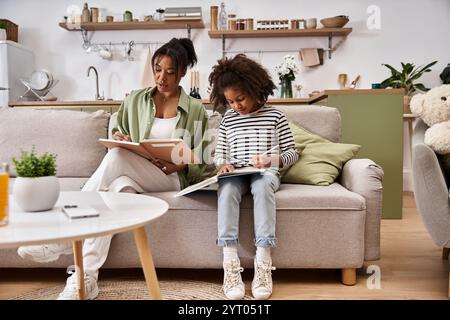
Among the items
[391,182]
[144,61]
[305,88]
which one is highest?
[144,61]

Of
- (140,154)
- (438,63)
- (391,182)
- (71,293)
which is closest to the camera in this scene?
(71,293)

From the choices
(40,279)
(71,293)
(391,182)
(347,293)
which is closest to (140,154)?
(71,293)

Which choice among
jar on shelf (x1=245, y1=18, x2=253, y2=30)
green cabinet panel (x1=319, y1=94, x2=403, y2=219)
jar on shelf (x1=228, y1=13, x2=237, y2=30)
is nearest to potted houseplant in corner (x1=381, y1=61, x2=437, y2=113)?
green cabinet panel (x1=319, y1=94, x2=403, y2=219)

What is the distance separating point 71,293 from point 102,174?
1.35 feet

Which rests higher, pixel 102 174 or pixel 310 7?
pixel 310 7

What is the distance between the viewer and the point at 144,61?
416cm

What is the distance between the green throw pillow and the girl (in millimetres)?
124

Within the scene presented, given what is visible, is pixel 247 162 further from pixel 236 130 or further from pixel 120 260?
pixel 120 260

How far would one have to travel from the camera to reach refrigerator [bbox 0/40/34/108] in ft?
12.2

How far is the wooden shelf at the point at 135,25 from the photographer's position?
3951mm

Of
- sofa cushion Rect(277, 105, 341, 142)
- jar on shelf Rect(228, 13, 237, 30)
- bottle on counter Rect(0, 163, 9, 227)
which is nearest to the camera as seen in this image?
bottle on counter Rect(0, 163, 9, 227)

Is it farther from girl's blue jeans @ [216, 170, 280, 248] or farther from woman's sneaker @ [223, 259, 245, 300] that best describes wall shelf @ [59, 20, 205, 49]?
woman's sneaker @ [223, 259, 245, 300]

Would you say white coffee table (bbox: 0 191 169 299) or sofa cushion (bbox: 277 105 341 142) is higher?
sofa cushion (bbox: 277 105 341 142)

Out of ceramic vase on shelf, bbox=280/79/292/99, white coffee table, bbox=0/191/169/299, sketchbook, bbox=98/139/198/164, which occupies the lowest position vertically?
white coffee table, bbox=0/191/169/299
